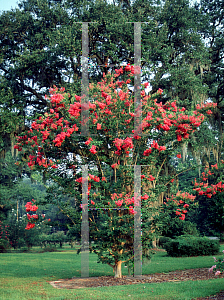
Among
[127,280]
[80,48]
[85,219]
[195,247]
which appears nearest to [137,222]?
[85,219]

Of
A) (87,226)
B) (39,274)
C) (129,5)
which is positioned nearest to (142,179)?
(87,226)

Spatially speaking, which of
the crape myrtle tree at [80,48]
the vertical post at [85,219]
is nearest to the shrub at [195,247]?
the crape myrtle tree at [80,48]

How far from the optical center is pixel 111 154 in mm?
8773

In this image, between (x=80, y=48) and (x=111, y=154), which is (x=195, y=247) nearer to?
(x=111, y=154)

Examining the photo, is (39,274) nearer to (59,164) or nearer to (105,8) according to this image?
(59,164)

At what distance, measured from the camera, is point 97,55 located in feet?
44.8

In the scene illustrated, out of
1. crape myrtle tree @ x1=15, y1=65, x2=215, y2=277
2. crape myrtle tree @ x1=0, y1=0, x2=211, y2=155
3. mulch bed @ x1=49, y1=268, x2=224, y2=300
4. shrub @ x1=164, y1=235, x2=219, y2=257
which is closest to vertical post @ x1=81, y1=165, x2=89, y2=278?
crape myrtle tree @ x1=15, y1=65, x2=215, y2=277

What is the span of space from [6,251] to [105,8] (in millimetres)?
14656

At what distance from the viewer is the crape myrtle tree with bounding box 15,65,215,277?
323 inches

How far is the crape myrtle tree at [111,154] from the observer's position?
820 cm

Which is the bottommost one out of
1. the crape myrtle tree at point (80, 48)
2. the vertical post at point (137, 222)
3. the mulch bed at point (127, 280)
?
the mulch bed at point (127, 280)

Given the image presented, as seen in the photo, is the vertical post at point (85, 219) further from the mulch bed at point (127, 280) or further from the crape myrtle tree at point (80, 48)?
the crape myrtle tree at point (80, 48)

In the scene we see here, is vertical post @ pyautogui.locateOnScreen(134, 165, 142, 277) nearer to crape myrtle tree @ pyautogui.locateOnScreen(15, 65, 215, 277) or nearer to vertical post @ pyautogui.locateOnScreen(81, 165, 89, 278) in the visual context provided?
crape myrtle tree @ pyautogui.locateOnScreen(15, 65, 215, 277)

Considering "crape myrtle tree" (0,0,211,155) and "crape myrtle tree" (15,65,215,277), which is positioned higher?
"crape myrtle tree" (0,0,211,155)
